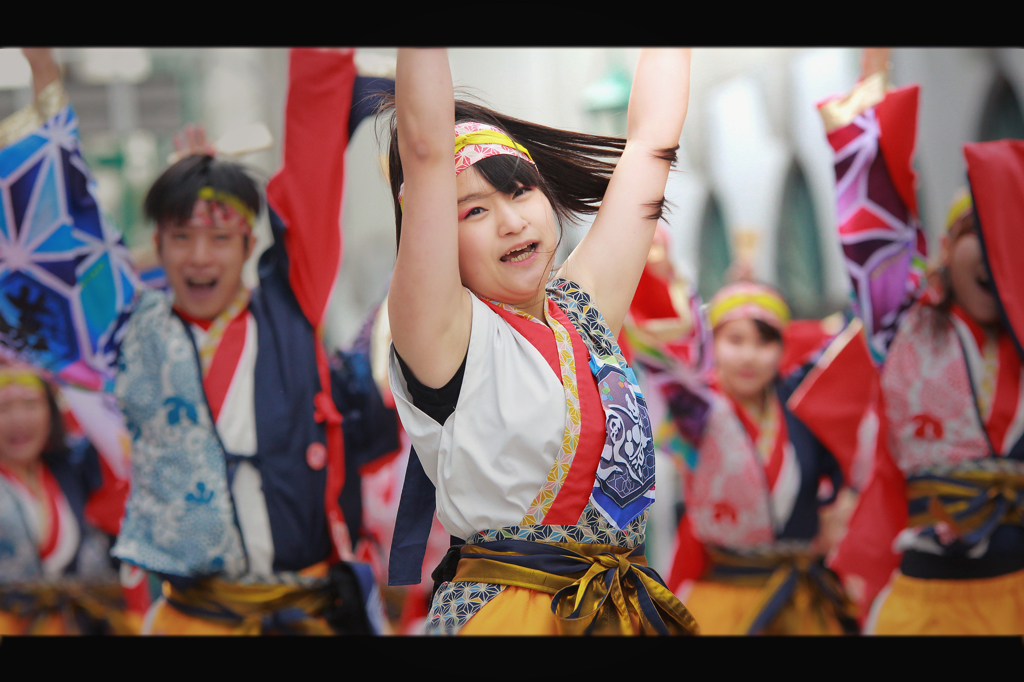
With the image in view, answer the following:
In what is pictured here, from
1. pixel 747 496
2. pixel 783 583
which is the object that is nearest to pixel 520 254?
pixel 747 496

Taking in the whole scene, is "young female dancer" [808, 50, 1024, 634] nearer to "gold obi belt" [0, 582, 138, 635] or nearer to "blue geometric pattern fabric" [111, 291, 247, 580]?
"blue geometric pattern fabric" [111, 291, 247, 580]

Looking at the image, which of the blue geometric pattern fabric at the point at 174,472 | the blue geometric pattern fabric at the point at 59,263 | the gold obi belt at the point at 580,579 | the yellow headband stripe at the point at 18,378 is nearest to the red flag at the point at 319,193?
the blue geometric pattern fabric at the point at 174,472

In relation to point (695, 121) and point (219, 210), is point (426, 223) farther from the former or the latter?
point (695, 121)

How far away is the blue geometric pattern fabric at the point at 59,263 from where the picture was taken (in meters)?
1.92

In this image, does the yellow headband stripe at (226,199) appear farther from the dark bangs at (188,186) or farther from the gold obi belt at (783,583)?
the gold obi belt at (783,583)

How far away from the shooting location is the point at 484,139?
1.15m

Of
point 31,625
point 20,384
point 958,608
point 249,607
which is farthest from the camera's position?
point 20,384

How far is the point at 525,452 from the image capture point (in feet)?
3.58

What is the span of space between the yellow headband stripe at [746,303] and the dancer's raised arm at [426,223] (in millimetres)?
2250

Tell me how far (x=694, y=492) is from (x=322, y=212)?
1634 mm

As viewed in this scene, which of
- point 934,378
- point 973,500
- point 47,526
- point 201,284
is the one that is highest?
point 201,284

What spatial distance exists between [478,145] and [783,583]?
2152 millimetres
